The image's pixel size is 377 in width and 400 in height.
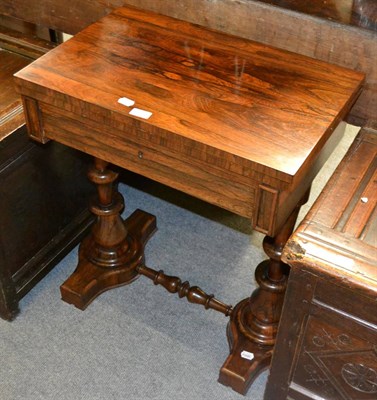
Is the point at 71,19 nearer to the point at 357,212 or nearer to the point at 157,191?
the point at 157,191

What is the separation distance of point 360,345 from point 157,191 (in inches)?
47.6

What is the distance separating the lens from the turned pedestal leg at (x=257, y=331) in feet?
5.49

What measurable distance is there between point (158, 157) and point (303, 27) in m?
0.52

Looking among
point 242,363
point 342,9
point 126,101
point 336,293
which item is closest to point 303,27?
point 342,9

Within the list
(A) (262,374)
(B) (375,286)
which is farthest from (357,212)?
(A) (262,374)

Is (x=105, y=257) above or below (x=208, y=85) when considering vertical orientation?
below

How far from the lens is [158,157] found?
1335 millimetres

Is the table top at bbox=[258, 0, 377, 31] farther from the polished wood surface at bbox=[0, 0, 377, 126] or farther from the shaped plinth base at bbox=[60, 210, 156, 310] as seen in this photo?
the shaped plinth base at bbox=[60, 210, 156, 310]

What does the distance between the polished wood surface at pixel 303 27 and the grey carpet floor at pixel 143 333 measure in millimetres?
700

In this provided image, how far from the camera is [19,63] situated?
6.00 feet

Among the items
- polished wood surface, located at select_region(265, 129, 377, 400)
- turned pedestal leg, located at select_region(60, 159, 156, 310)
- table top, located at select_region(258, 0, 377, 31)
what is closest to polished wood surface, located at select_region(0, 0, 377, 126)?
table top, located at select_region(258, 0, 377, 31)

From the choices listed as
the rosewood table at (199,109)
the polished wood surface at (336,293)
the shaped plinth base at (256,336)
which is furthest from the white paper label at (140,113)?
the shaped plinth base at (256,336)

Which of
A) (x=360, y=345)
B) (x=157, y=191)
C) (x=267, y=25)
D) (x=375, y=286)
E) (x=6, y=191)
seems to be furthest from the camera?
(x=157, y=191)

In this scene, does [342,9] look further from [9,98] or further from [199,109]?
[9,98]
